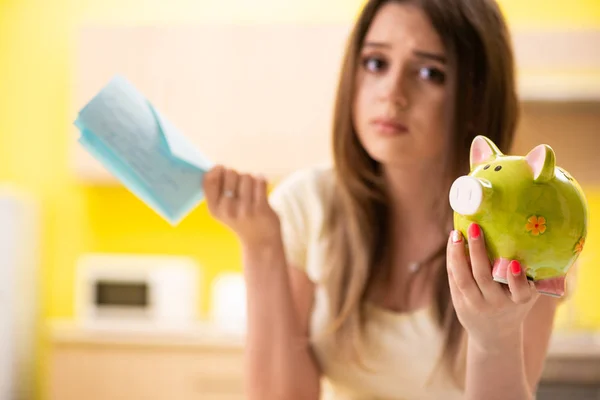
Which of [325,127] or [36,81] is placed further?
[36,81]

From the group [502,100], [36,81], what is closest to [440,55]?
[502,100]

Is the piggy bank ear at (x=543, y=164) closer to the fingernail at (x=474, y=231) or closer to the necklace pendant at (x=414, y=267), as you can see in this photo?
the fingernail at (x=474, y=231)

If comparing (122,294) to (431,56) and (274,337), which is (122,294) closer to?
(274,337)

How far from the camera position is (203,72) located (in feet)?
8.95

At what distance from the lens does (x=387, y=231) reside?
3.68ft

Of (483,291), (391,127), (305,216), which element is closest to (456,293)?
(483,291)

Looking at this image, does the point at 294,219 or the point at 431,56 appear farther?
the point at 294,219

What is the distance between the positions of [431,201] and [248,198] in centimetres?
31

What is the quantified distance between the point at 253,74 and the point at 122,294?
99cm

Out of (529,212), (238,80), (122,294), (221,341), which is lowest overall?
(221,341)

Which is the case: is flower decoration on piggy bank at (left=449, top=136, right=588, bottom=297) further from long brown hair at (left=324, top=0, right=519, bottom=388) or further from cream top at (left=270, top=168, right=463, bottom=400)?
cream top at (left=270, top=168, right=463, bottom=400)

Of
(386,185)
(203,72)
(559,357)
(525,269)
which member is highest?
(203,72)

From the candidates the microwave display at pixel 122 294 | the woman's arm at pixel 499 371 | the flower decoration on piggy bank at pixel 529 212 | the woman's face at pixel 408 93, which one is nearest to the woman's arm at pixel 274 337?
the woman's face at pixel 408 93

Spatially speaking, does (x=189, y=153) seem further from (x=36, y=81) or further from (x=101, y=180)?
(x=36, y=81)
